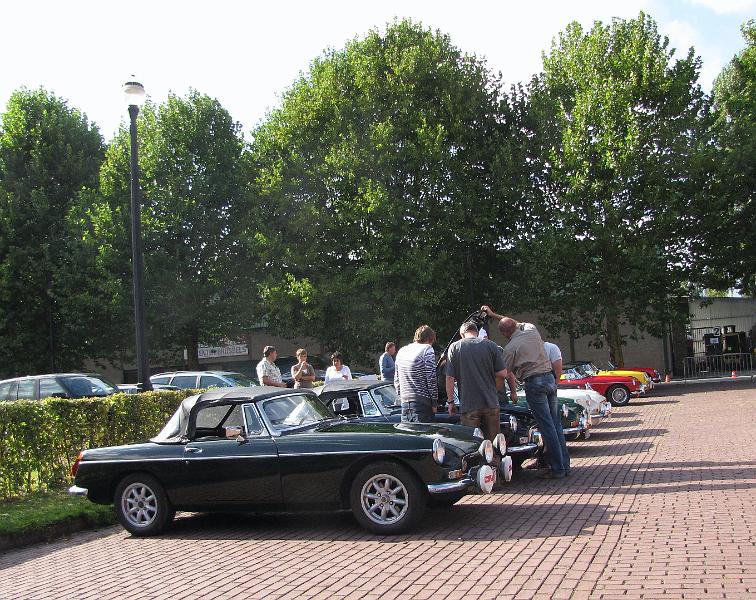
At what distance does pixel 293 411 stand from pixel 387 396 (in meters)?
2.58

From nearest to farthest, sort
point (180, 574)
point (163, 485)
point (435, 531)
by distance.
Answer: point (180, 574), point (435, 531), point (163, 485)

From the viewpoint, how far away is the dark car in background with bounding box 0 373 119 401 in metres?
17.6

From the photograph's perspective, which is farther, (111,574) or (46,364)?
(46,364)

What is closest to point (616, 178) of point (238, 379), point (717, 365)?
point (717, 365)

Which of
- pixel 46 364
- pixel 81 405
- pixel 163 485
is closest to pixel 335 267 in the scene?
pixel 46 364

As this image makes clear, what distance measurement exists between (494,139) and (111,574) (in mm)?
27143

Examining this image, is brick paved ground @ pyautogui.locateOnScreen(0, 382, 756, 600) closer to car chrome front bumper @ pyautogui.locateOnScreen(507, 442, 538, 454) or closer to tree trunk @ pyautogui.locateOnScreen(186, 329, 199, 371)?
car chrome front bumper @ pyautogui.locateOnScreen(507, 442, 538, 454)

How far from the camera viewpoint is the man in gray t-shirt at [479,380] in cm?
898

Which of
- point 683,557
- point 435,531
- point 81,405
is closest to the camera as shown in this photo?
point 683,557

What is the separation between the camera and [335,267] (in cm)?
3003

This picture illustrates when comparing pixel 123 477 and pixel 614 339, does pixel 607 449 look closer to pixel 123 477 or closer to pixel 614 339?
pixel 123 477

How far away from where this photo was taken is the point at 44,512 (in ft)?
28.5

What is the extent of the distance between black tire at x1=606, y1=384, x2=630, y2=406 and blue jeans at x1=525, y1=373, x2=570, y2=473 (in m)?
14.2

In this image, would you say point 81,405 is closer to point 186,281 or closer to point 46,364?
point 186,281
